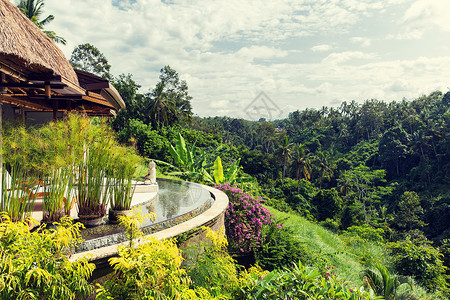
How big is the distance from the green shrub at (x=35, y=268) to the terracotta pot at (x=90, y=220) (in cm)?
155

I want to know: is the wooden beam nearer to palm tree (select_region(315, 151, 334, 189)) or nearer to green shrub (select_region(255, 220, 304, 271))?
green shrub (select_region(255, 220, 304, 271))

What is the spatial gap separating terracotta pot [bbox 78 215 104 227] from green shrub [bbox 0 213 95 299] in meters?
1.55

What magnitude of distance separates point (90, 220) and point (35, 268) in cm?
199

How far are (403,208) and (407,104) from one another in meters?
33.8

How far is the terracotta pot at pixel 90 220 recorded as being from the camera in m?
4.09

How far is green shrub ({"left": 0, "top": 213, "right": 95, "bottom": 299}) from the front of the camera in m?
2.12

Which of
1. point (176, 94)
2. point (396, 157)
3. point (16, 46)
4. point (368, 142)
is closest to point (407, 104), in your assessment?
point (368, 142)

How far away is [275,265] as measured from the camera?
6.05 m

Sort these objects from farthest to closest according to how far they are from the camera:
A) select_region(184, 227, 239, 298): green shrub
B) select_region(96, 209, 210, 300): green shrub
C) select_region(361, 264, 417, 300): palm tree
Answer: select_region(361, 264, 417, 300): palm tree, select_region(184, 227, 239, 298): green shrub, select_region(96, 209, 210, 300): green shrub

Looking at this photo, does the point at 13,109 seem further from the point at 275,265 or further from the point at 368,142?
the point at 368,142

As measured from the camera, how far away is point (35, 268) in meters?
2.18

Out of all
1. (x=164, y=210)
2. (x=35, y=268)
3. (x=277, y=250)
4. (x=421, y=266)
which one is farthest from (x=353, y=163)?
(x=35, y=268)

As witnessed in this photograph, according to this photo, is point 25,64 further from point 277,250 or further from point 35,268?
point 277,250

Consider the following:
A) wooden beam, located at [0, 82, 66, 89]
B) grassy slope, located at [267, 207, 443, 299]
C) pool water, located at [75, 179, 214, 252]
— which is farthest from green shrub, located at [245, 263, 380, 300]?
wooden beam, located at [0, 82, 66, 89]
